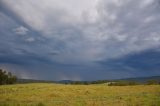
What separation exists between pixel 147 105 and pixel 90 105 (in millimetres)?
6317

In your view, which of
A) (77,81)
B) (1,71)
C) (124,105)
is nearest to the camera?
(124,105)

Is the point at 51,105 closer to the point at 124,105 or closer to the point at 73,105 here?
the point at 73,105

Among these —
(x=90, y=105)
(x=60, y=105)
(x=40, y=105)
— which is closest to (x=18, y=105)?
(x=40, y=105)

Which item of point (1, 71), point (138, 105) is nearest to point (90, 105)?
point (138, 105)

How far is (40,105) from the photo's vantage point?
28.7 meters

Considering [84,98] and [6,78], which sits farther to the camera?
[6,78]

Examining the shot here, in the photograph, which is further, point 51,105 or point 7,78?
point 7,78

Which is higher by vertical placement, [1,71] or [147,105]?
[1,71]

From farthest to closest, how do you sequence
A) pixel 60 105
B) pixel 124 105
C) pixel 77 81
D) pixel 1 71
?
pixel 77 81 → pixel 1 71 → pixel 60 105 → pixel 124 105

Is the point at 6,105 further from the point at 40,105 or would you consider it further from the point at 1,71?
the point at 1,71

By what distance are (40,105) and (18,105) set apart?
350 cm

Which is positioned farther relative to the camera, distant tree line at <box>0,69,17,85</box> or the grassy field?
distant tree line at <box>0,69,17,85</box>

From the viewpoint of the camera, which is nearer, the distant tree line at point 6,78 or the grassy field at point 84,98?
the grassy field at point 84,98

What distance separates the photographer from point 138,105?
28.3 metres
